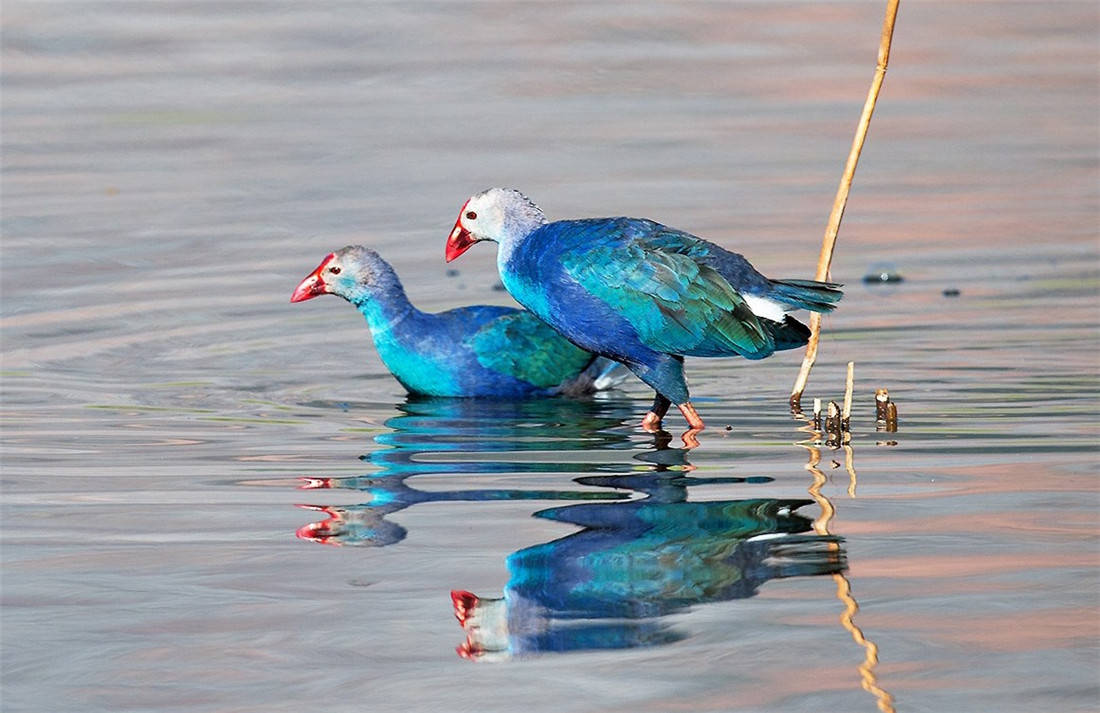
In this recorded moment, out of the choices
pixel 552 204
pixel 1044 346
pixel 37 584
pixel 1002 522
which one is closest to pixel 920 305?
pixel 1044 346

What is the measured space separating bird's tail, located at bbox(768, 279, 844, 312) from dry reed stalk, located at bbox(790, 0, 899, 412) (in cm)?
19

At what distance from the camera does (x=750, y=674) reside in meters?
5.43

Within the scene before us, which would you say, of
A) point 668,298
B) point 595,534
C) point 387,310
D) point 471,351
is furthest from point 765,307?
point 387,310

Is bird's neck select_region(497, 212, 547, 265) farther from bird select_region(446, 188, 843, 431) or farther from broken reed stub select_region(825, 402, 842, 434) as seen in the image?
broken reed stub select_region(825, 402, 842, 434)

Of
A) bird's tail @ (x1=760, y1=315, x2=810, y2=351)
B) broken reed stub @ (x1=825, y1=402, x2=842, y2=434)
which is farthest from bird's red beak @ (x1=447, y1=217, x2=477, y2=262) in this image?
broken reed stub @ (x1=825, y1=402, x2=842, y2=434)

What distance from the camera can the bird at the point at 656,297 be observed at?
8.46 m

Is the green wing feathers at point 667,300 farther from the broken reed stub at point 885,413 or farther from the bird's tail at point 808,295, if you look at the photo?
the broken reed stub at point 885,413

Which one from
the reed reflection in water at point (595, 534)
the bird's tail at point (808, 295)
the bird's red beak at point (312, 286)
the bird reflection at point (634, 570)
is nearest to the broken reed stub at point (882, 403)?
the bird's tail at point (808, 295)

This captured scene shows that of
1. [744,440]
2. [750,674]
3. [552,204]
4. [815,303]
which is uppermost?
[552,204]

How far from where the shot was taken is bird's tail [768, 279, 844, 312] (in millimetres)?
8453

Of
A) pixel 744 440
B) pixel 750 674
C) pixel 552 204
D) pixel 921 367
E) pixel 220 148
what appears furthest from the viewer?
pixel 220 148

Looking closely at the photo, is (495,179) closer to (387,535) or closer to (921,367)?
(921,367)

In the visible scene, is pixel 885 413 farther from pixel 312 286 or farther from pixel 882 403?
pixel 312 286

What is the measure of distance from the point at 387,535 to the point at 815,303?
2.42 metres
